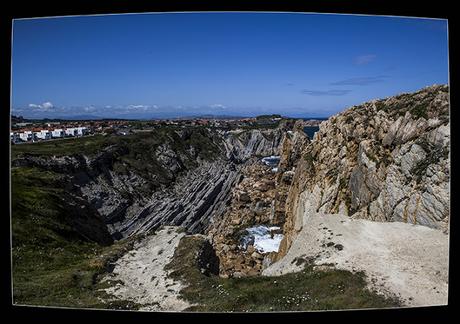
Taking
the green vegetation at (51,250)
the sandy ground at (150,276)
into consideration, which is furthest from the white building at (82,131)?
the sandy ground at (150,276)

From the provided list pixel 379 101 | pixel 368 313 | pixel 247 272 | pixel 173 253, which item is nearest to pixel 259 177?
pixel 247 272

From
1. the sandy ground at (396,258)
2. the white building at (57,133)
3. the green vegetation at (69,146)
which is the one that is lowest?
the sandy ground at (396,258)

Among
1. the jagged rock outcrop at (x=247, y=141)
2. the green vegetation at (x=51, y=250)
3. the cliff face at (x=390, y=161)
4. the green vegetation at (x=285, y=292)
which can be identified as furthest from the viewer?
the jagged rock outcrop at (x=247, y=141)

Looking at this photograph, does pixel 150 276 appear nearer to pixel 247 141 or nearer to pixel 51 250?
pixel 51 250

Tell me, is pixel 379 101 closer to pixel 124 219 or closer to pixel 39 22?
pixel 124 219

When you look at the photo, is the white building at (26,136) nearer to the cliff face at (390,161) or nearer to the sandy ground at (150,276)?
the sandy ground at (150,276)

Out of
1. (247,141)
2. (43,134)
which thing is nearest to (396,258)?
(247,141)
